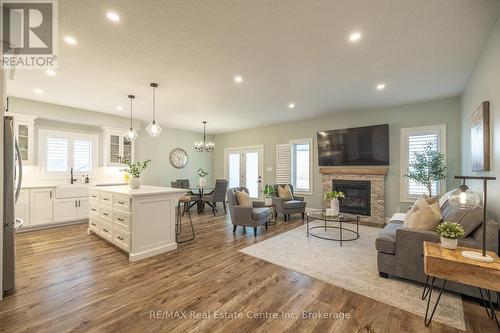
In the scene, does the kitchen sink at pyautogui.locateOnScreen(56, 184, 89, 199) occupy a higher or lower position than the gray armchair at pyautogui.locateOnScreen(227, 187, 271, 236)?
higher

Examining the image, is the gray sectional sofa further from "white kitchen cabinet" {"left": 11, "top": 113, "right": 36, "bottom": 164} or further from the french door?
"white kitchen cabinet" {"left": 11, "top": 113, "right": 36, "bottom": 164}

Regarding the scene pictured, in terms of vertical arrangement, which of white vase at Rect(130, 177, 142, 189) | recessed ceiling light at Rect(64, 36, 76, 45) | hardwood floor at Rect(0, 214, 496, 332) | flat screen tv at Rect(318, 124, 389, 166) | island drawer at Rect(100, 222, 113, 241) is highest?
recessed ceiling light at Rect(64, 36, 76, 45)

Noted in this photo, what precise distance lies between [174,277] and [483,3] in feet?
14.0

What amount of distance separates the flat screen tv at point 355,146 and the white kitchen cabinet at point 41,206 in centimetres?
669

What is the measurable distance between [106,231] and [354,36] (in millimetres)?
4728

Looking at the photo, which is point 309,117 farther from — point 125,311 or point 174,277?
point 125,311

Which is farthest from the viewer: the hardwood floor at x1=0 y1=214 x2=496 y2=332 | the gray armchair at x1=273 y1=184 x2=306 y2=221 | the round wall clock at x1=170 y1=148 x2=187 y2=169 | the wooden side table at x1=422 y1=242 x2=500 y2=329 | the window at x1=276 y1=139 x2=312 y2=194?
the round wall clock at x1=170 y1=148 x2=187 y2=169

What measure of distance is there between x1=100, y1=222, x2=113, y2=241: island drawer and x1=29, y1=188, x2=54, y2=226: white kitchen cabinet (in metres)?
1.96

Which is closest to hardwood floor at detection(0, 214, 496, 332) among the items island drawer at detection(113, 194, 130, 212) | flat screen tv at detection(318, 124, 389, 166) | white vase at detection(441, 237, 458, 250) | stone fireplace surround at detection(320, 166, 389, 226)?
white vase at detection(441, 237, 458, 250)

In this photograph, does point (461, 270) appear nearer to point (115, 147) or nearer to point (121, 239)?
point (121, 239)

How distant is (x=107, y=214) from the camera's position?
373 cm

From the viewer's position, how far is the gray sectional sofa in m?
2.15

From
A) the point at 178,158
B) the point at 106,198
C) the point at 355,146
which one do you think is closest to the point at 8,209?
the point at 106,198

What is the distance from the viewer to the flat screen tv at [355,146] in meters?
5.19
